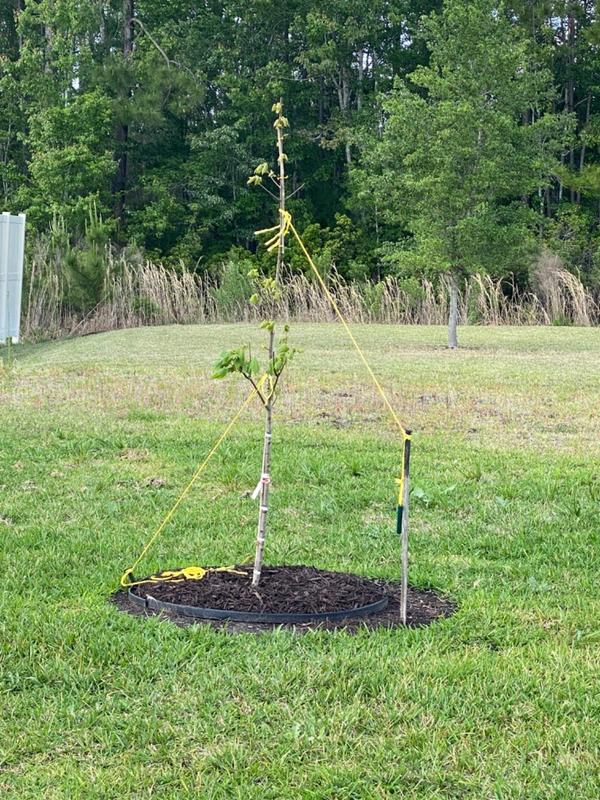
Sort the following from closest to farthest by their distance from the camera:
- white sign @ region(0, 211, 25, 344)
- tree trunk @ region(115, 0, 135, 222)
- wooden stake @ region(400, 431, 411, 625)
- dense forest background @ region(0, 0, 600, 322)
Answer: wooden stake @ region(400, 431, 411, 625) < white sign @ region(0, 211, 25, 344) < dense forest background @ region(0, 0, 600, 322) < tree trunk @ region(115, 0, 135, 222)

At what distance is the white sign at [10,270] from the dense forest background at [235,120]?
14741 mm

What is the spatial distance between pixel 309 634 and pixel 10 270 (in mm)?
6700

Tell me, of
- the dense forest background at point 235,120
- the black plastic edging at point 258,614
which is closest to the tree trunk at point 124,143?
the dense forest background at point 235,120

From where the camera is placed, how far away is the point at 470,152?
1431 centimetres

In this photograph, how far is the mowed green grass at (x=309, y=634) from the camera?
8.16 ft

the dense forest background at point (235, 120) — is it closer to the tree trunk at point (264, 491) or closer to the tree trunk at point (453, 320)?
the tree trunk at point (453, 320)

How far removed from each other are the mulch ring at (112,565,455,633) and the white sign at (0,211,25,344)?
587 cm

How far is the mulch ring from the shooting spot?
343 cm

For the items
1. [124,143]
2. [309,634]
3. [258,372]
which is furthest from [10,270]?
[124,143]

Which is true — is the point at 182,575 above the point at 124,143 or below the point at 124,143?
below

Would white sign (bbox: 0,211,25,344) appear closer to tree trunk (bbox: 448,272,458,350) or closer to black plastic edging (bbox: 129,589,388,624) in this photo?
black plastic edging (bbox: 129,589,388,624)

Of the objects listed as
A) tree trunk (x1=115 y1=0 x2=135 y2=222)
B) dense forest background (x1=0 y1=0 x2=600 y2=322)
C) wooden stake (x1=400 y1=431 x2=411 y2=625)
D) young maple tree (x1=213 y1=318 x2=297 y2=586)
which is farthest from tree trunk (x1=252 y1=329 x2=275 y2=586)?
tree trunk (x1=115 y1=0 x2=135 y2=222)

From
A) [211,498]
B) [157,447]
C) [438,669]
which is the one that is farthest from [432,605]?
[157,447]

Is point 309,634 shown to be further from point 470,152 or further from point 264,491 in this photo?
point 470,152
